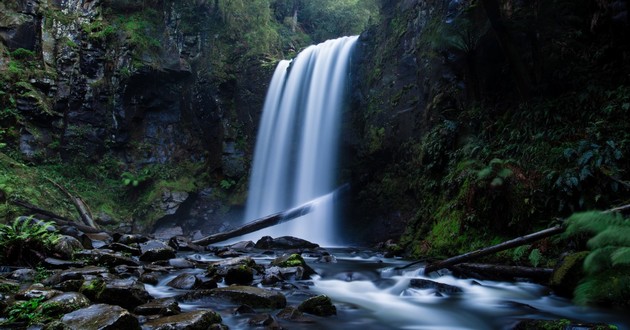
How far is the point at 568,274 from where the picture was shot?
4.85 metres

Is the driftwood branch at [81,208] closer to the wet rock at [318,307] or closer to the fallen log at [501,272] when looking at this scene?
the wet rock at [318,307]

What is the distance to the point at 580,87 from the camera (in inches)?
288

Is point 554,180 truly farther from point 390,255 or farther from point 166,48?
point 166,48

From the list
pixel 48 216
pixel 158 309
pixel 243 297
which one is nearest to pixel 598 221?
pixel 243 297

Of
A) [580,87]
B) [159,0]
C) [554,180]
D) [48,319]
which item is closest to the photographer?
[48,319]

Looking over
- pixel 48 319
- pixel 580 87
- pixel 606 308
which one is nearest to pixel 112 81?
pixel 48 319

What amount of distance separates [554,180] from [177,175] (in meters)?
15.7

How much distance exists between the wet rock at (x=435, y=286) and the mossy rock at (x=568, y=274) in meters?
1.22

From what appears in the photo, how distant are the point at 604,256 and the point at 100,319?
14.6ft

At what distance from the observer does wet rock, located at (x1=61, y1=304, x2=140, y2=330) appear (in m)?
3.12

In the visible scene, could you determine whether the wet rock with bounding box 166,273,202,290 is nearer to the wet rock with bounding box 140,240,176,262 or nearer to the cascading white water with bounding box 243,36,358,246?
the wet rock with bounding box 140,240,176,262

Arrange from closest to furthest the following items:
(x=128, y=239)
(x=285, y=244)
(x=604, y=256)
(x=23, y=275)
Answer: (x=604, y=256) < (x=23, y=275) < (x=128, y=239) < (x=285, y=244)

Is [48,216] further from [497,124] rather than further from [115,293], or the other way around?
[497,124]

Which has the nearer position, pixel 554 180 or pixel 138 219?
pixel 554 180
